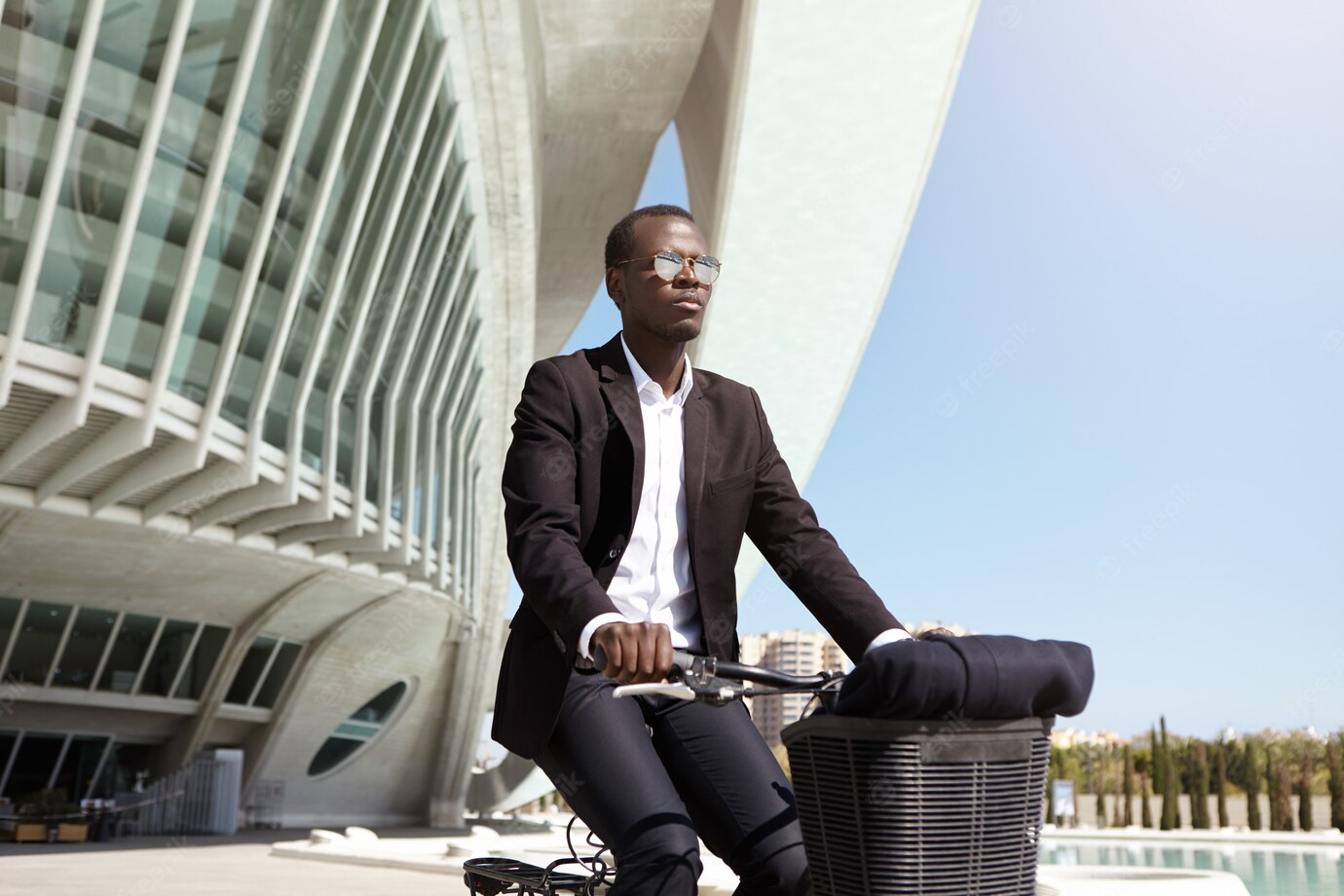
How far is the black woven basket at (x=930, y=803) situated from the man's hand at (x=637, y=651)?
1.00 feet

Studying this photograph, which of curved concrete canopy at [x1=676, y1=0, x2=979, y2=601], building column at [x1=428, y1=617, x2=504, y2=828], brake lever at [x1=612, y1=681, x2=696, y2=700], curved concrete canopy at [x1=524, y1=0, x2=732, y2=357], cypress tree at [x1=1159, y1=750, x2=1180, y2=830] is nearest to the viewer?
brake lever at [x1=612, y1=681, x2=696, y2=700]

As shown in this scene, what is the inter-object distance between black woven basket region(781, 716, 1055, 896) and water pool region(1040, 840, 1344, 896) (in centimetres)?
1493

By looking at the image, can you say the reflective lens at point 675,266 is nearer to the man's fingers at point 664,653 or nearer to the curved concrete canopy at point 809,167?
the man's fingers at point 664,653

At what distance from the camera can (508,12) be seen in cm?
2136

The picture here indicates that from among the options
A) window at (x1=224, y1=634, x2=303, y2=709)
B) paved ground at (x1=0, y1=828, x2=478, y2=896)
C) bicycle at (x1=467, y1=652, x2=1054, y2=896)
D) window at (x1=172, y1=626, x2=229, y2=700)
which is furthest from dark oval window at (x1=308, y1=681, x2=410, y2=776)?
bicycle at (x1=467, y1=652, x2=1054, y2=896)

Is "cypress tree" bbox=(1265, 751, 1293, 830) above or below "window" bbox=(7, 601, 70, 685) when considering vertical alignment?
below

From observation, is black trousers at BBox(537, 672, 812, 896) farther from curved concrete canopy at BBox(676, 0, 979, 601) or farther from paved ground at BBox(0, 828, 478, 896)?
curved concrete canopy at BBox(676, 0, 979, 601)

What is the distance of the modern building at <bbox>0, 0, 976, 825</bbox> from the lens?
44.7ft

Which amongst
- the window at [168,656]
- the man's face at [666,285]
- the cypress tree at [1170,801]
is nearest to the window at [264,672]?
the window at [168,656]

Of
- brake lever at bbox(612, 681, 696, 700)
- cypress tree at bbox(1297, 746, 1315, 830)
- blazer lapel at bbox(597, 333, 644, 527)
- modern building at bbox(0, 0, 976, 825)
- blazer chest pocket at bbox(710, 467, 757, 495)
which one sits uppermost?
modern building at bbox(0, 0, 976, 825)

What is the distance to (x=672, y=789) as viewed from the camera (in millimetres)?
2305

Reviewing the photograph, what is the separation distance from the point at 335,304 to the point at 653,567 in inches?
625

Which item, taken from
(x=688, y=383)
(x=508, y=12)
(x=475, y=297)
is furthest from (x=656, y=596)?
(x=475, y=297)

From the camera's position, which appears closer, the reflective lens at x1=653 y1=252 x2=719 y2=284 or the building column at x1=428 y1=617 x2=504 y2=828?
the reflective lens at x1=653 y1=252 x2=719 y2=284
